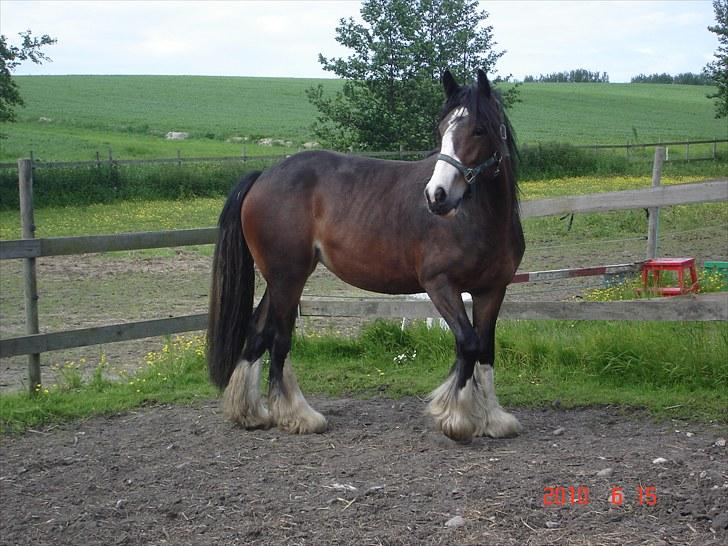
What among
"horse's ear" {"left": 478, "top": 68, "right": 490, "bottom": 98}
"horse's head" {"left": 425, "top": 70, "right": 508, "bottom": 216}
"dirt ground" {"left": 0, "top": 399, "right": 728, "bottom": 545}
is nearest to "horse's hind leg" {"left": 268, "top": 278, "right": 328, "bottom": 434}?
"dirt ground" {"left": 0, "top": 399, "right": 728, "bottom": 545}

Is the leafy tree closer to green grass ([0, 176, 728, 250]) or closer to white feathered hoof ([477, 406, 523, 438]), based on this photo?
green grass ([0, 176, 728, 250])

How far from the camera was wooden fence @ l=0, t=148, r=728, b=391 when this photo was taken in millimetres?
5387

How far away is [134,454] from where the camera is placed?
5.20m

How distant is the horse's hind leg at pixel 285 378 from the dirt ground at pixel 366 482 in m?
0.12

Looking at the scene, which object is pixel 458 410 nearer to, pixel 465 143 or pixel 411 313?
pixel 465 143

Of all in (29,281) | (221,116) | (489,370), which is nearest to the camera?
(489,370)

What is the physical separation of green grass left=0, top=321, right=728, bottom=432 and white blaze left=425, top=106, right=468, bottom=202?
213 cm

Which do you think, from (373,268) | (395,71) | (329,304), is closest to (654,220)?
(329,304)

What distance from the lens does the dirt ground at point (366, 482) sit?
3.69 meters

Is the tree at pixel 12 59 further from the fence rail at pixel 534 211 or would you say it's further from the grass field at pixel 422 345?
the fence rail at pixel 534 211

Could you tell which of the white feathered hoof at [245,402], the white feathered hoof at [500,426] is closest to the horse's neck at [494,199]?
the white feathered hoof at [500,426]

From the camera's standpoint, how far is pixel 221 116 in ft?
181

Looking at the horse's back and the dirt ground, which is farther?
the horse's back

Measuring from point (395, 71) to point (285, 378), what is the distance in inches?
871
